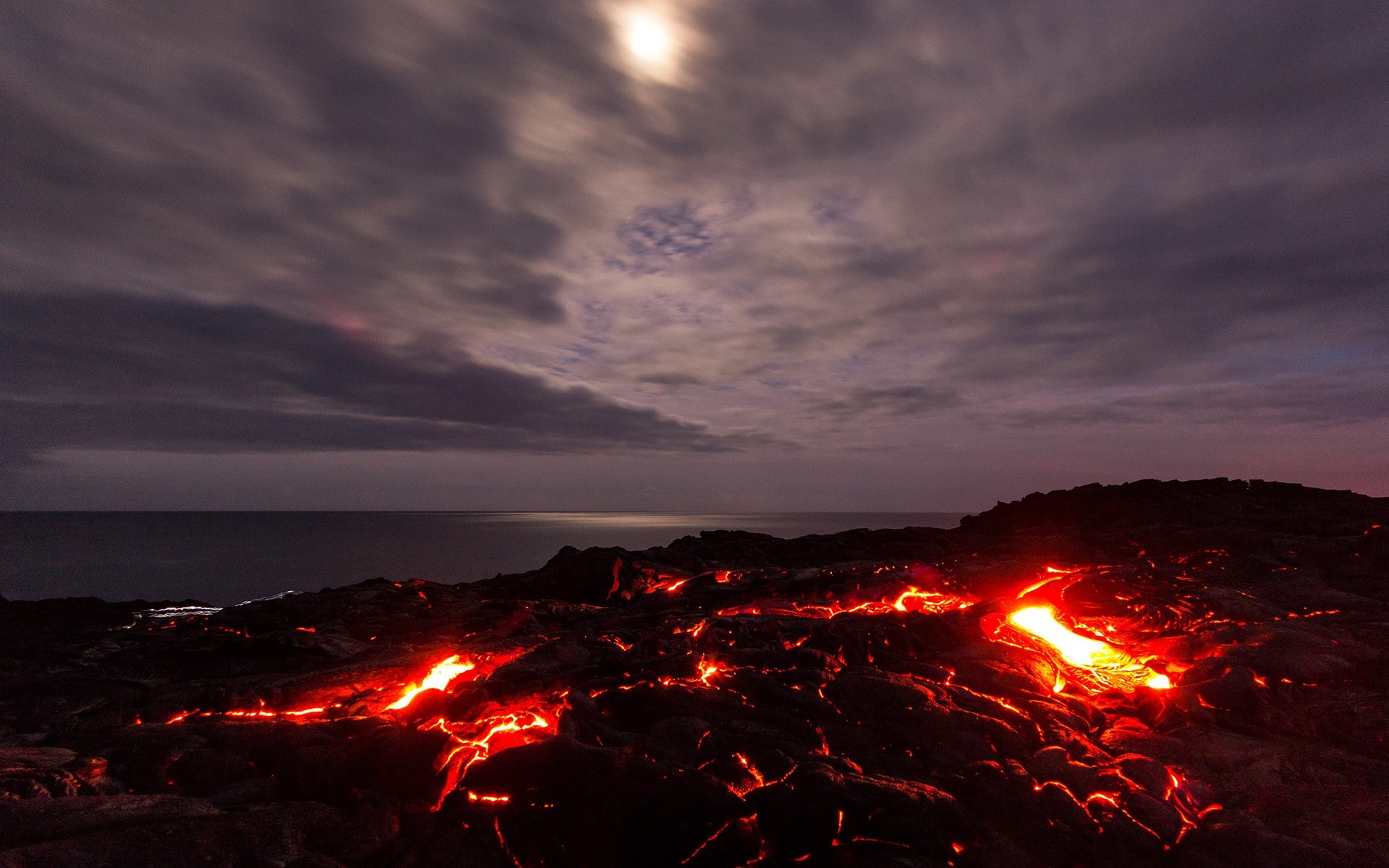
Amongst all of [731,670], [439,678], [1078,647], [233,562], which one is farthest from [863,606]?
[233,562]

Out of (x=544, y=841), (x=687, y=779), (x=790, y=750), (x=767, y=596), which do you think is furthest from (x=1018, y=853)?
(x=767, y=596)

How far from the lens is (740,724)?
1269 cm

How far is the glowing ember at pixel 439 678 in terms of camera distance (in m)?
15.1

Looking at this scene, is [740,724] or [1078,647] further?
[1078,647]

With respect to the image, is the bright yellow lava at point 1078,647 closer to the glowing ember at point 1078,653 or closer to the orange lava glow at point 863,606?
the glowing ember at point 1078,653

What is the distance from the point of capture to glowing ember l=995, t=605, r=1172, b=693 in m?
16.5

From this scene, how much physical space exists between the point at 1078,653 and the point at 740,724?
12.4 meters

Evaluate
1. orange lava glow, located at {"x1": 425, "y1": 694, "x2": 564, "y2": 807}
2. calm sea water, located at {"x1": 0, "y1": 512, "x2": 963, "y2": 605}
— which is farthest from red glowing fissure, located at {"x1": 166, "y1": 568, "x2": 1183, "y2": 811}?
calm sea water, located at {"x1": 0, "y1": 512, "x2": 963, "y2": 605}

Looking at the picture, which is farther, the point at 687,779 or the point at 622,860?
the point at 687,779

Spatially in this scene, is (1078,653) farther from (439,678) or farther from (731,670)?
(439,678)

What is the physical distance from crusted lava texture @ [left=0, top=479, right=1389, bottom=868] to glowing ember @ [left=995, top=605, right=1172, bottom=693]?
103mm

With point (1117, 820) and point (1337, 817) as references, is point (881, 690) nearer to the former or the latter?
point (1117, 820)

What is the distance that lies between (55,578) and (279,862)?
113 metres

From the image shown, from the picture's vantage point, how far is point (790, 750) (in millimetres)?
11953
